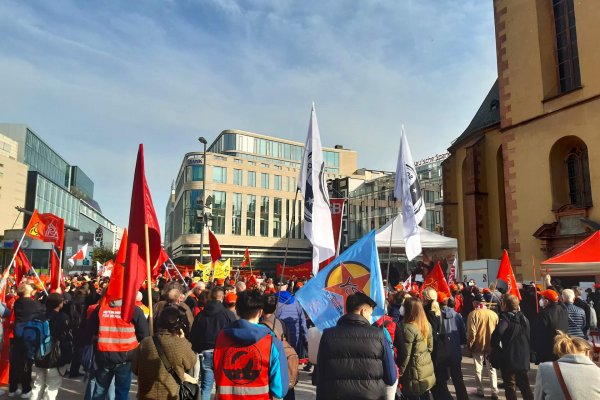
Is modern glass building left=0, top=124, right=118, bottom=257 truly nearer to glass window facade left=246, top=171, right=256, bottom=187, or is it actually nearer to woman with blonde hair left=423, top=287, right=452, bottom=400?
glass window facade left=246, top=171, right=256, bottom=187

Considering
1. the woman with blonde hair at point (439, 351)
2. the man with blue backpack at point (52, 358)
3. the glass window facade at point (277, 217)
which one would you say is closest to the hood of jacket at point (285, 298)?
the woman with blonde hair at point (439, 351)

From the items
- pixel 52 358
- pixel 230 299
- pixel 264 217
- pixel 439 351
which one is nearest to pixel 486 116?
pixel 439 351

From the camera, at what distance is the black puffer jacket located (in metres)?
4.01

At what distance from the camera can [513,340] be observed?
6836mm

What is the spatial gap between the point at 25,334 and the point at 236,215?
64468mm

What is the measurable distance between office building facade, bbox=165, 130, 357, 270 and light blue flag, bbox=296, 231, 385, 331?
5970 cm

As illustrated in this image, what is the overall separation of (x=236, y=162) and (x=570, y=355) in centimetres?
7020

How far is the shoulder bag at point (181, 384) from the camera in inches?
165

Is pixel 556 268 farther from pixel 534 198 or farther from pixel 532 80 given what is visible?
pixel 532 80

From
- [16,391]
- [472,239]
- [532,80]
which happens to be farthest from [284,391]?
[472,239]

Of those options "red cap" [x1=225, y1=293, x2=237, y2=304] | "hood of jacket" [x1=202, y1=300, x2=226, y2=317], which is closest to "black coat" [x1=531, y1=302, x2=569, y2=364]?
"red cap" [x1=225, y1=293, x2=237, y2=304]

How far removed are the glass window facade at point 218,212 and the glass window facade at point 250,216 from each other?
399cm

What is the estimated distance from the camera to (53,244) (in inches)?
520

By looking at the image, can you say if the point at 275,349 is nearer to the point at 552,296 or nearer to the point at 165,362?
the point at 165,362
